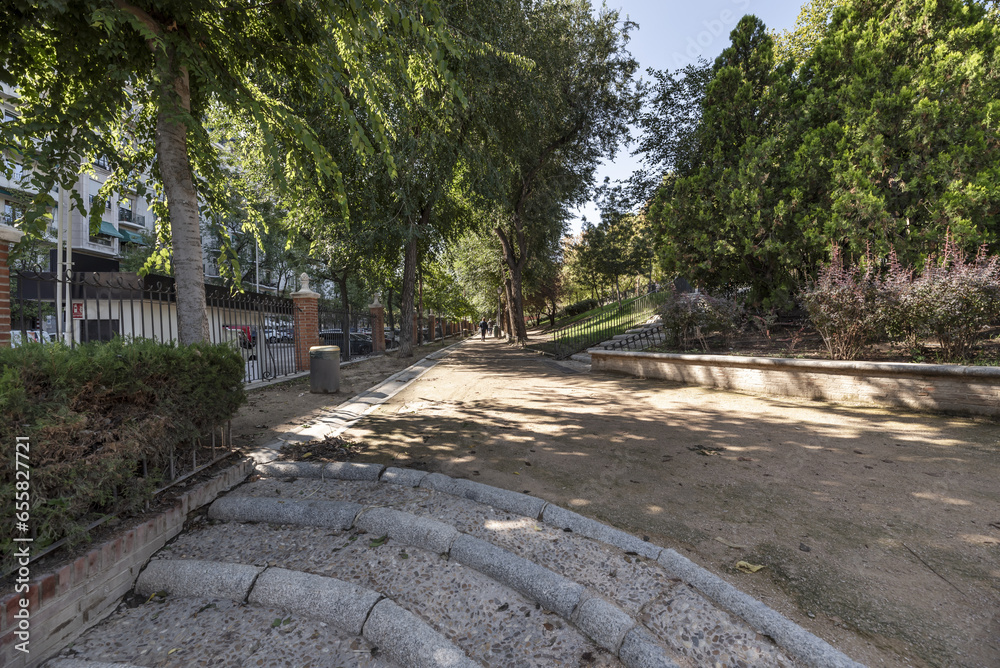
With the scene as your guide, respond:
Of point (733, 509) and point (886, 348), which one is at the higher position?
point (886, 348)

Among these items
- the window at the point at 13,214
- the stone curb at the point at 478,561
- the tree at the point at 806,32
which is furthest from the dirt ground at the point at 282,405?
the tree at the point at 806,32

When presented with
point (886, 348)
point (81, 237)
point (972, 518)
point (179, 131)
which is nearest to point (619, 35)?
point (886, 348)

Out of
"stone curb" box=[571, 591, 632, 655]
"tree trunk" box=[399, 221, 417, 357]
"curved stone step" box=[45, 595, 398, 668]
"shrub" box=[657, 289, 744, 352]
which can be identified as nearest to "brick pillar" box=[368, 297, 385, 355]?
"tree trunk" box=[399, 221, 417, 357]

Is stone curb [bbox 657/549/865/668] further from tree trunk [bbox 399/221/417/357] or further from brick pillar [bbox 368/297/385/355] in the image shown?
brick pillar [bbox 368/297/385/355]

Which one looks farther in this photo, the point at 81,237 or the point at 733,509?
the point at 81,237

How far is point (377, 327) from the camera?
1812 centimetres

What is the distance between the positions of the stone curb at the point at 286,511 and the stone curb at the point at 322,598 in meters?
0.53

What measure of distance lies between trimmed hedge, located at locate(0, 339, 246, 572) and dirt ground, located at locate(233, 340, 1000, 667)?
193cm

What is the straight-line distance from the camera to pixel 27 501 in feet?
7.00

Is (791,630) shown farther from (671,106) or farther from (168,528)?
(671,106)

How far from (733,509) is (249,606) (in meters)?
3.50

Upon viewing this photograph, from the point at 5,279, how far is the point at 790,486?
7.51m

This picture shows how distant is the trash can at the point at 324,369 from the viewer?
8.11 metres

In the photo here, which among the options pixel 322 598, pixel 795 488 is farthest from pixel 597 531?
pixel 795 488
